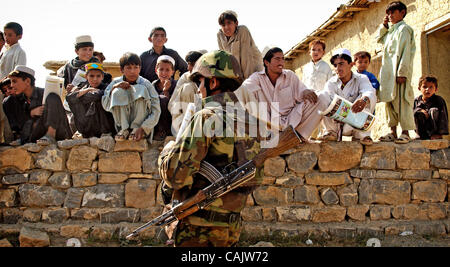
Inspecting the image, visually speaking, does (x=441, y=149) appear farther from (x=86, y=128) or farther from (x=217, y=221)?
(x=86, y=128)

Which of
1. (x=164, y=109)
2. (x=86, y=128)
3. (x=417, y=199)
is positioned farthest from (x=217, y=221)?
(x=417, y=199)

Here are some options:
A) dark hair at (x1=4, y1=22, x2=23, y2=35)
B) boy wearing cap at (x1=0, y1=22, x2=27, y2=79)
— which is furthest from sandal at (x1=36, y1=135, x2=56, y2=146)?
dark hair at (x1=4, y1=22, x2=23, y2=35)

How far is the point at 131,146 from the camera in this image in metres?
4.74

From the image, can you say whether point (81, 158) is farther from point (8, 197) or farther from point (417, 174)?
point (417, 174)

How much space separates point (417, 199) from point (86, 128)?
4.30m

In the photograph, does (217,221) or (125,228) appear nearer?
(217,221)

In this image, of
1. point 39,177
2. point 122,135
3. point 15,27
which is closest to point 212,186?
point 122,135

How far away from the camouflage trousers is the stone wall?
2.29 meters

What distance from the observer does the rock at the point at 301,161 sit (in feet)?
15.7

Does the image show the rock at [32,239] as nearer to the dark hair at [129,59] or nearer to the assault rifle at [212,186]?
the dark hair at [129,59]

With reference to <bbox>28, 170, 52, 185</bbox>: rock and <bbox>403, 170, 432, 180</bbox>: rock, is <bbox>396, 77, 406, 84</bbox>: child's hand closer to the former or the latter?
<bbox>403, 170, 432, 180</bbox>: rock

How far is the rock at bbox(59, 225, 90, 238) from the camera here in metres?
4.56

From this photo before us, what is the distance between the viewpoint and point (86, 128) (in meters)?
4.94
